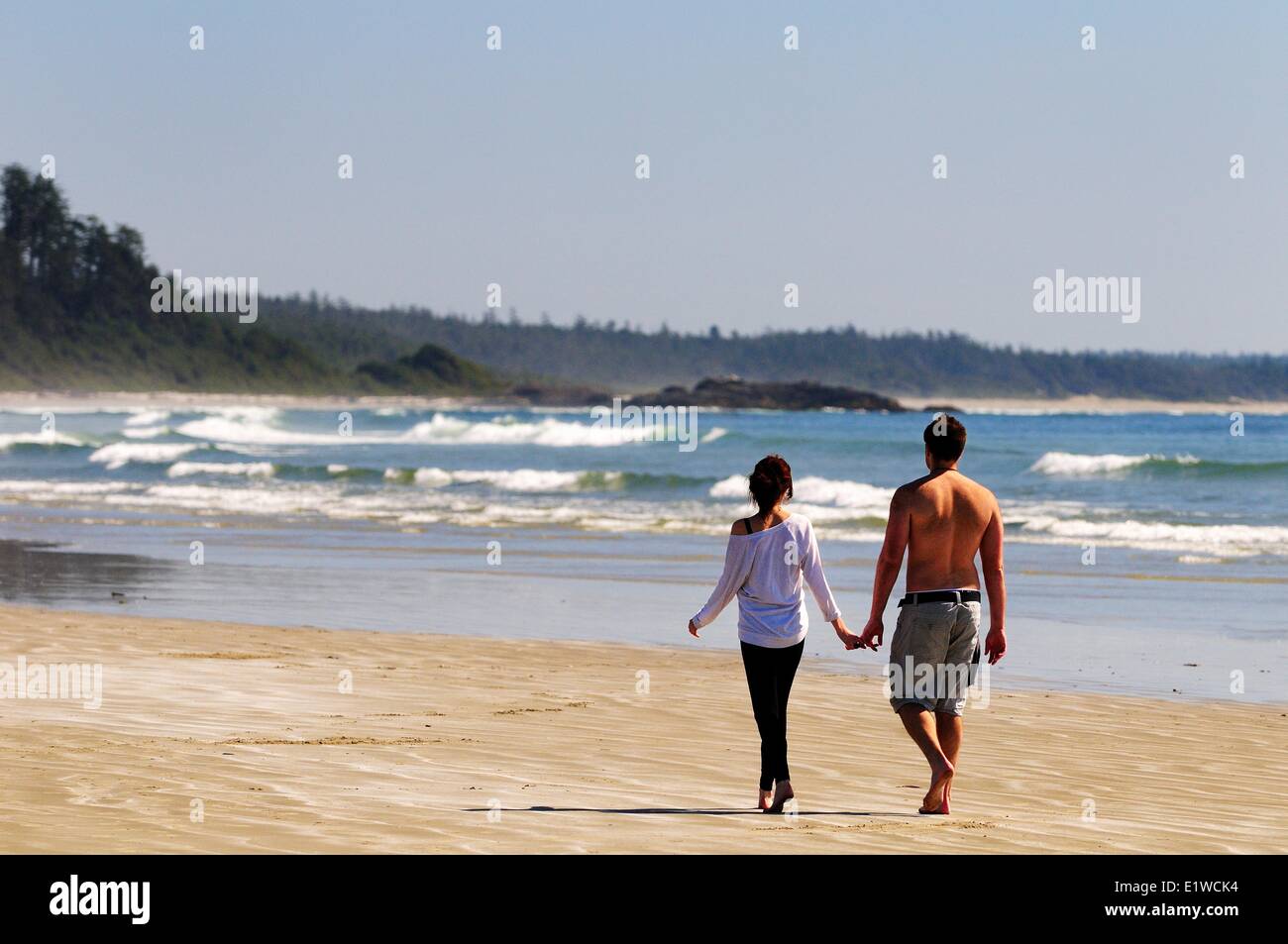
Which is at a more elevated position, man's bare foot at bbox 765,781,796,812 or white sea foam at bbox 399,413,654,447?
white sea foam at bbox 399,413,654,447

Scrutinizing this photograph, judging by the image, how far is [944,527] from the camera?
6.62 metres

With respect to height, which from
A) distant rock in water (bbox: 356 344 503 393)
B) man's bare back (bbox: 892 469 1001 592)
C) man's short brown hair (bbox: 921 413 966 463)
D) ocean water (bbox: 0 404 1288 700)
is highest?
distant rock in water (bbox: 356 344 503 393)

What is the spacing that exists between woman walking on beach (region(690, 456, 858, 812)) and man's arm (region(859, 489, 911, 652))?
11 centimetres

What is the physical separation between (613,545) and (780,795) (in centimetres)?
1713

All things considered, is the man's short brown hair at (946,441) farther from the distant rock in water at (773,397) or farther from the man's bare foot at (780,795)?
the distant rock in water at (773,397)

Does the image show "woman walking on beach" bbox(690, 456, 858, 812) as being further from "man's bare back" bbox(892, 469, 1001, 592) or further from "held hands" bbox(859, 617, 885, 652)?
"man's bare back" bbox(892, 469, 1001, 592)

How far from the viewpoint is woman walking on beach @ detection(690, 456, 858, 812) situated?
6746 millimetres

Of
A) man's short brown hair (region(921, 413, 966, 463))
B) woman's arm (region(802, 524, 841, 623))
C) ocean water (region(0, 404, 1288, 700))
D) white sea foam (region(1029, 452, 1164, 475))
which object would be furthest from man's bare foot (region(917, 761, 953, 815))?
white sea foam (region(1029, 452, 1164, 475))

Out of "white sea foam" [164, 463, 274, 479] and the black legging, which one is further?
"white sea foam" [164, 463, 274, 479]

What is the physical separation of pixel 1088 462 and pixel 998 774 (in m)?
37.5

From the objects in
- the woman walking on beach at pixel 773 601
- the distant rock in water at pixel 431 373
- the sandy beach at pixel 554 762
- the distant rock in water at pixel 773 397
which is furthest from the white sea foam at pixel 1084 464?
the distant rock in water at pixel 431 373
